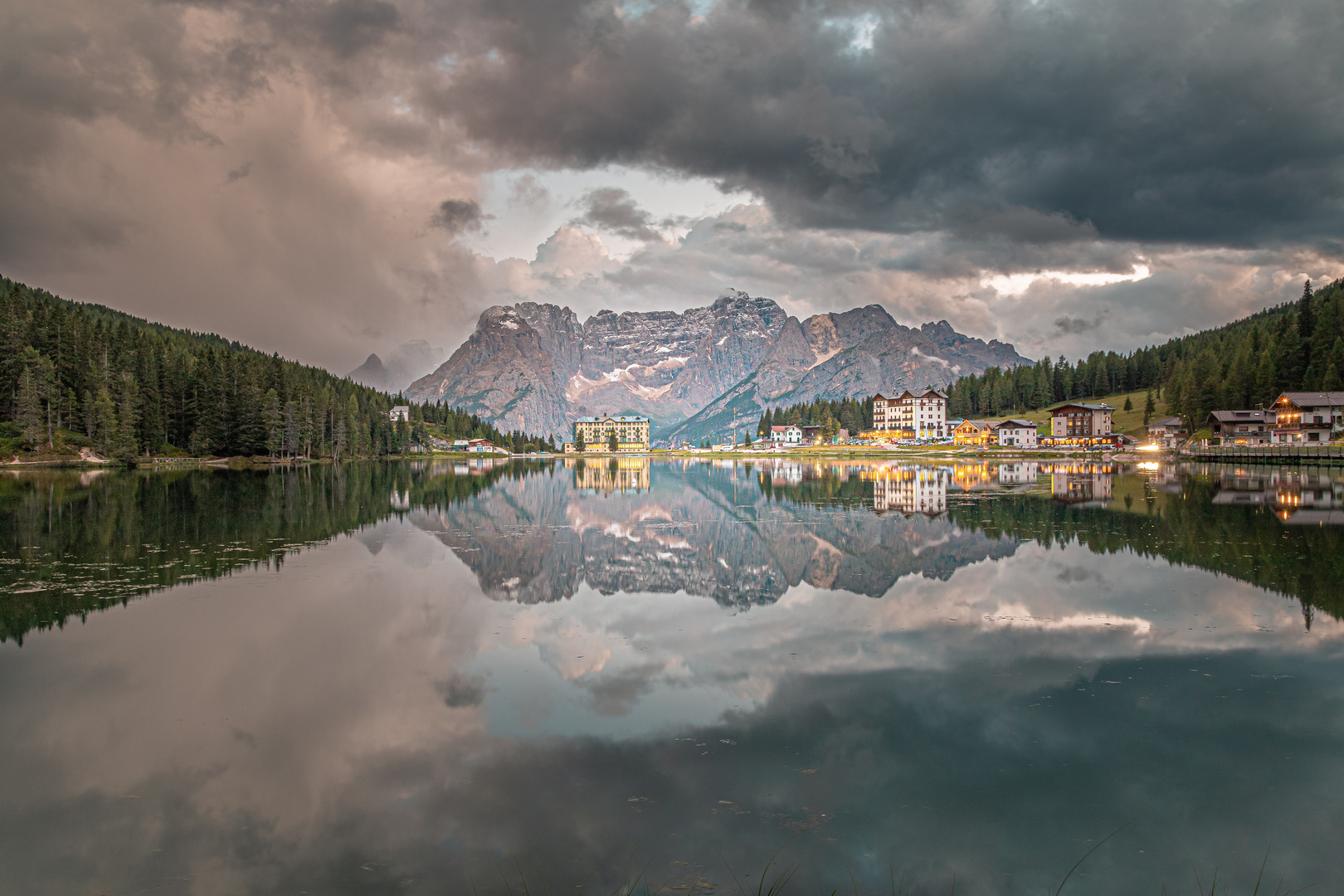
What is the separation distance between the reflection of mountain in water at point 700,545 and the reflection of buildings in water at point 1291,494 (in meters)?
17.9

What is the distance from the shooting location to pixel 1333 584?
20797mm

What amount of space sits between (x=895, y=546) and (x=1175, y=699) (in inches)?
722

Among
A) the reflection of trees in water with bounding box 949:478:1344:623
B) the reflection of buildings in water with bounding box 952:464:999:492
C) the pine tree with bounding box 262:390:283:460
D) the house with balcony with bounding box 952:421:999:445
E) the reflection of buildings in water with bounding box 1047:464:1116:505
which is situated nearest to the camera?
the reflection of trees in water with bounding box 949:478:1344:623

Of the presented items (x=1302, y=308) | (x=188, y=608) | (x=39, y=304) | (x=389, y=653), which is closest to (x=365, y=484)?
(x=188, y=608)

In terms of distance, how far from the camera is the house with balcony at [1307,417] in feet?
344

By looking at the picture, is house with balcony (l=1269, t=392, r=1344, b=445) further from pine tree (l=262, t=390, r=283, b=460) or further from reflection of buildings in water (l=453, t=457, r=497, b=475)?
pine tree (l=262, t=390, r=283, b=460)

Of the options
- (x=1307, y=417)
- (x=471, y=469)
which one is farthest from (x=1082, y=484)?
(x=471, y=469)

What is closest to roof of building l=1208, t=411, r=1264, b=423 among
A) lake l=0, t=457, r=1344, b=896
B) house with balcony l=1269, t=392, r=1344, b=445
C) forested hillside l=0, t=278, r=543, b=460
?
house with balcony l=1269, t=392, r=1344, b=445

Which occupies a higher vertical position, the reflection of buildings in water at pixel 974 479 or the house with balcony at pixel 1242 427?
the house with balcony at pixel 1242 427

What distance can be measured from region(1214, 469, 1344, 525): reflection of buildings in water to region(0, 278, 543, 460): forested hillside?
4844 inches

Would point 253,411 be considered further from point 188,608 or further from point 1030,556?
point 1030,556

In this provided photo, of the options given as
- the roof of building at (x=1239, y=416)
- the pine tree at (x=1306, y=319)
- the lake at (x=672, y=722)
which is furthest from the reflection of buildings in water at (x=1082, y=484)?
the pine tree at (x=1306, y=319)

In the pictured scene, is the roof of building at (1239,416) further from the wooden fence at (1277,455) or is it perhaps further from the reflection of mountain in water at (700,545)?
the reflection of mountain in water at (700,545)

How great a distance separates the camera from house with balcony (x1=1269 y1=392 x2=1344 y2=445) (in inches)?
4126
